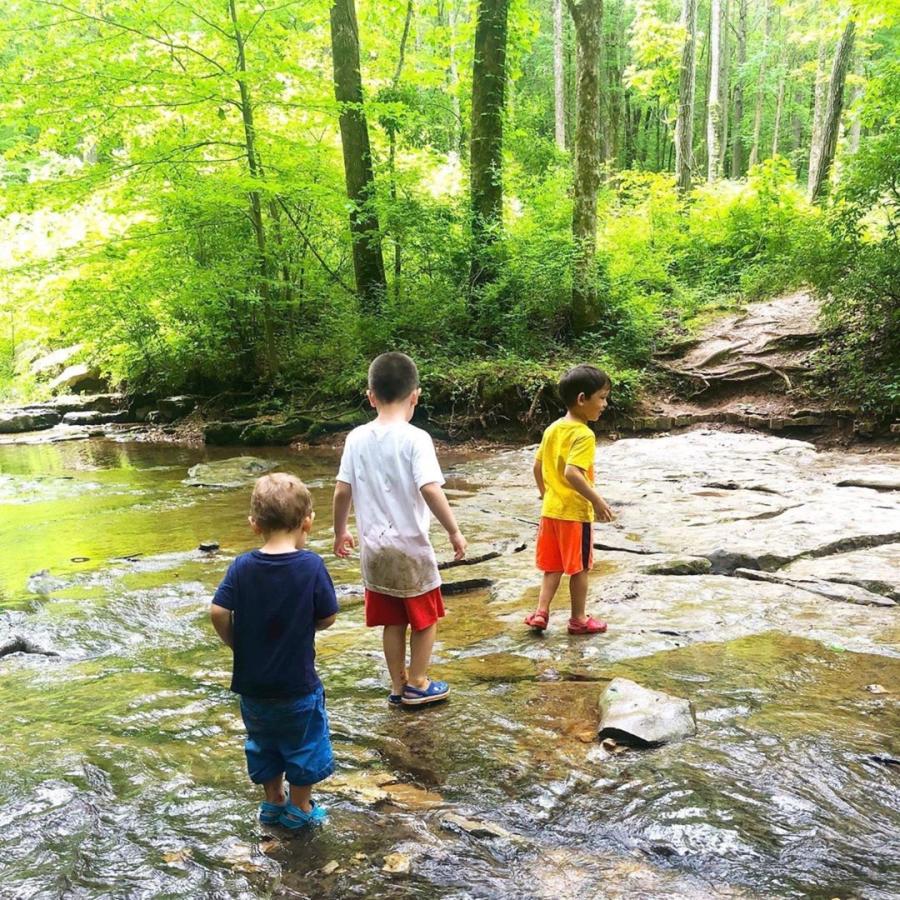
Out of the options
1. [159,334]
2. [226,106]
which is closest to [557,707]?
[226,106]

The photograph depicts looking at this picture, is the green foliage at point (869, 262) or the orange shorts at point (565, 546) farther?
the green foliage at point (869, 262)

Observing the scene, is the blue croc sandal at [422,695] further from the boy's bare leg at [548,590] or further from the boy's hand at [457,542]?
the boy's bare leg at [548,590]

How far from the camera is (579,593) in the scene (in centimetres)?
417

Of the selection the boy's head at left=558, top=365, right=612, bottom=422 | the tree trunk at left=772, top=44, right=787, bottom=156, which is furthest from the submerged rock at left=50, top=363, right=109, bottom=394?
the tree trunk at left=772, top=44, right=787, bottom=156

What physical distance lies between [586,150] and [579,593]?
11.2 m

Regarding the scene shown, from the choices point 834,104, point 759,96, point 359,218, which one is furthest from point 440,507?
point 759,96

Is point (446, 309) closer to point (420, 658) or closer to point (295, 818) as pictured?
point (420, 658)

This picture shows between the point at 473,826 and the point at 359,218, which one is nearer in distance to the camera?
the point at 473,826

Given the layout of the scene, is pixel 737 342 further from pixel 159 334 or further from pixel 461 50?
pixel 159 334

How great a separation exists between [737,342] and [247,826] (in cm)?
1337

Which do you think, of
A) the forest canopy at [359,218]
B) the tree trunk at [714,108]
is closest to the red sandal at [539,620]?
the forest canopy at [359,218]

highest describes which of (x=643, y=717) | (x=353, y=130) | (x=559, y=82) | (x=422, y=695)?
(x=559, y=82)

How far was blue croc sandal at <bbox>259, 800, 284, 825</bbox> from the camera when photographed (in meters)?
2.44

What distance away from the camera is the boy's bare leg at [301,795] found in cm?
244
